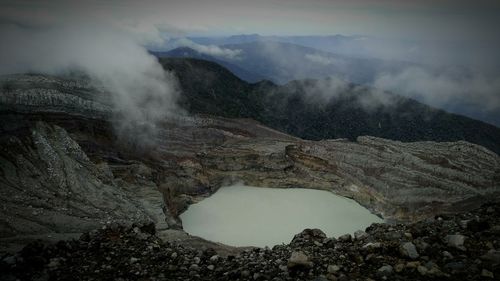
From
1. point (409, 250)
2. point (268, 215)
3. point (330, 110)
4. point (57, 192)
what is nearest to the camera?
point (409, 250)

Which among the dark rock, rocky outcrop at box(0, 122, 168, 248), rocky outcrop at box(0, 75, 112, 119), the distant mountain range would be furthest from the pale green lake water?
the distant mountain range

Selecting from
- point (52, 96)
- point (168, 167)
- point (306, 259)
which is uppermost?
point (306, 259)

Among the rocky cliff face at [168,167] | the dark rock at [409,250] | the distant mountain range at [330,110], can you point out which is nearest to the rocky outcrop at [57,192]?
the rocky cliff face at [168,167]

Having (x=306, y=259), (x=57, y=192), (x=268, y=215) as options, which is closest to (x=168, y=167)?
(x=268, y=215)

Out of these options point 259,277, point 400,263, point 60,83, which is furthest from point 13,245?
point 60,83

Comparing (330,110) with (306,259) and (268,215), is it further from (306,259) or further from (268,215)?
(306,259)

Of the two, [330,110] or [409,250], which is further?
[330,110]

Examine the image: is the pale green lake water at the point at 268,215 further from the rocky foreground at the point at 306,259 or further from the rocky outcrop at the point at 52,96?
the rocky foreground at the point at 306,259

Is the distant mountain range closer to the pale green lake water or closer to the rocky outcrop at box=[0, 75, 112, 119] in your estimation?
the rocky outcrop at box=[0, 75, 112, 119]
